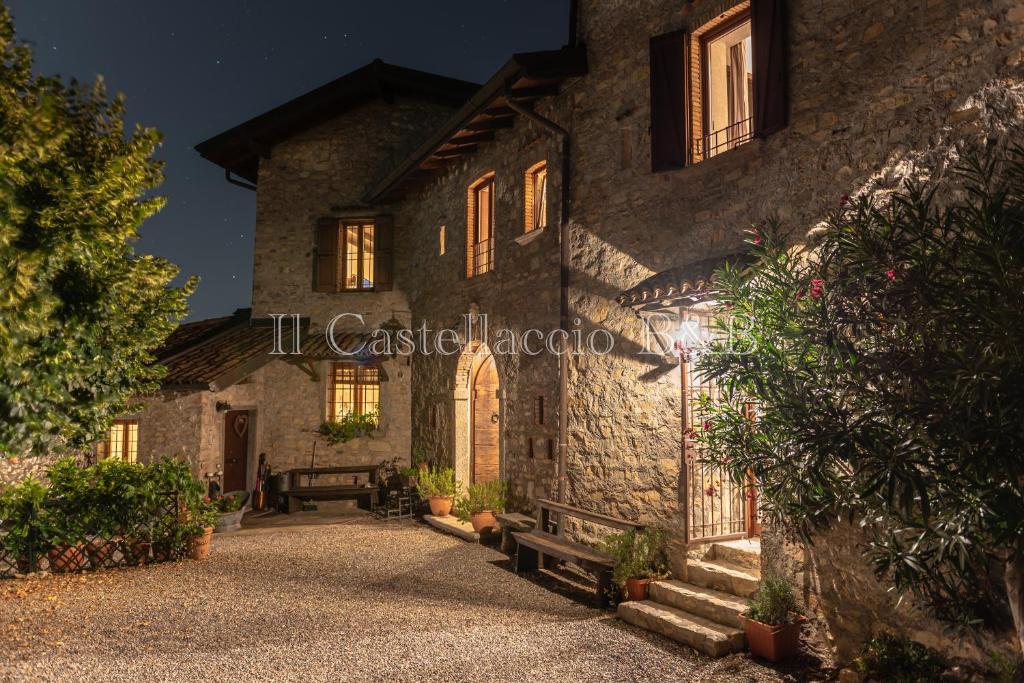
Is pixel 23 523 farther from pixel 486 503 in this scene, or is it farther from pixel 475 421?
pixel 475 421

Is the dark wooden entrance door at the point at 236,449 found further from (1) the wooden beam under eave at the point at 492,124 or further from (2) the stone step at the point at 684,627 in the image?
(2) the stone step at the point at 684,627

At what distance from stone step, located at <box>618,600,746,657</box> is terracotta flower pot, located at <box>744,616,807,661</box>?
0.61 ft

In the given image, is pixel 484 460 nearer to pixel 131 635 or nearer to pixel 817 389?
pixel 131 635

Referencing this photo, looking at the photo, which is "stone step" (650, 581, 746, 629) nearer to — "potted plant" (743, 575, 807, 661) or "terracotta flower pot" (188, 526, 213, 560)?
"potted plant" (743, 575, 807, 661)

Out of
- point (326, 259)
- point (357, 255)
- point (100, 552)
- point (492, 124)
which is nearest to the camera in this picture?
point (100, 552)

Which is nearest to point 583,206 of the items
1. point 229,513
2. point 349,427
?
point 229,513

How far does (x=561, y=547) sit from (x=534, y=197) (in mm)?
4597

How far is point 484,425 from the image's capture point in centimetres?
1101

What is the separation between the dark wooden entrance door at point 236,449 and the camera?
40.2 feet

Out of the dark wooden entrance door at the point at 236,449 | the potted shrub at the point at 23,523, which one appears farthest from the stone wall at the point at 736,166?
the dark wooden entrance door at the point at 236,449

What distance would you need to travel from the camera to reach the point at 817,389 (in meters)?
3.22

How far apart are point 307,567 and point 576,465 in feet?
10.6

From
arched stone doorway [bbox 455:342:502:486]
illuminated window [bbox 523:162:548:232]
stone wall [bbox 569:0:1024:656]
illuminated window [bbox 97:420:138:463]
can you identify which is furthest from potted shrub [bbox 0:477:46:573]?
illuminated window [bbox 523:162:548:232]

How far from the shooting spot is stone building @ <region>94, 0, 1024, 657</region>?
183 inches
